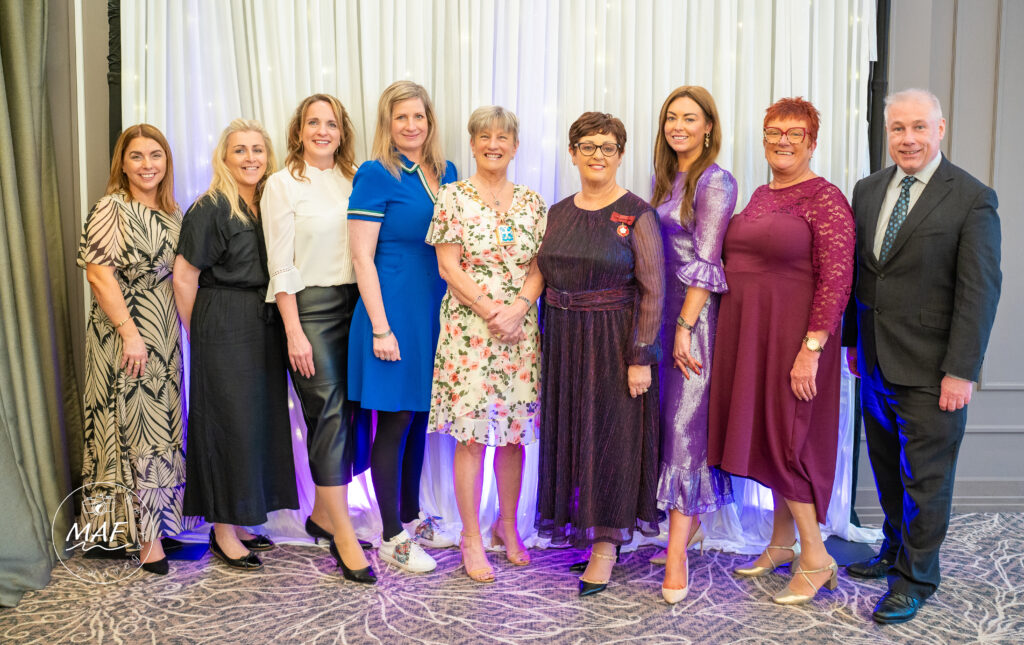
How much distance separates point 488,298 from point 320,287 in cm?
66

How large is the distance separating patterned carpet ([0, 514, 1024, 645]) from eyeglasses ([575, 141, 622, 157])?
1.58 metres

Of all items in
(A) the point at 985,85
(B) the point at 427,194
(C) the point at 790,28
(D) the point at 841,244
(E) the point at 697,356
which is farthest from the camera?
(A) the point at 985,85

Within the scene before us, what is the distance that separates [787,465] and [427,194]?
1.64 metres

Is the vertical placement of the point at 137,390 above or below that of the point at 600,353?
below

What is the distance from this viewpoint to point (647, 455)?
2533 millimetres

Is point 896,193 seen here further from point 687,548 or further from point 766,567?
point 687,548

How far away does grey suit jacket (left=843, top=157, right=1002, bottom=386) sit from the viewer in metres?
2.26

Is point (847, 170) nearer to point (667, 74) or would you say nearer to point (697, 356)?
point (667, 74)

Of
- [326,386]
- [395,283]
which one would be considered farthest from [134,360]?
[395,283]

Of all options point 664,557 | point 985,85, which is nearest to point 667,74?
point 985,85

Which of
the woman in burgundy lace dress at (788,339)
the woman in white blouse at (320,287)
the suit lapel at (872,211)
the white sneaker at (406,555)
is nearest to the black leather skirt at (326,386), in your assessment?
the woman in white blouse at (320,287)

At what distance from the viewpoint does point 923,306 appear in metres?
2.36

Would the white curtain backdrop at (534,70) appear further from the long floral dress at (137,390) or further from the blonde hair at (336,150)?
the long floral dress at (137,390)

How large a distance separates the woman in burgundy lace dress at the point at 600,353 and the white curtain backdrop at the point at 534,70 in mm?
585
